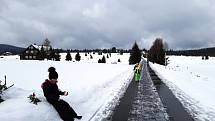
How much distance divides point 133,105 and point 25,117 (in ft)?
17.8

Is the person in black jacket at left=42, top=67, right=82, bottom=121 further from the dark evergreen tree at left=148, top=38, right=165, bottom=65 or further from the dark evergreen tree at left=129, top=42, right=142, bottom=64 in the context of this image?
the dark evergreen tree at left=148, top=38, right=165, bottom=65

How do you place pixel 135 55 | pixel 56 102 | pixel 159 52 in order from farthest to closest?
pixel 159 52
pixel 135 55
pixel 56 102

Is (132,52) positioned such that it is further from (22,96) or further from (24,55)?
(22,96)

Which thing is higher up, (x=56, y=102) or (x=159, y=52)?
(x=159, y=52)

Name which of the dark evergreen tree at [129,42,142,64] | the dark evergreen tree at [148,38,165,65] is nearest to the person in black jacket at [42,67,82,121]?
the dark evergreen tree at [129,42,142,64]

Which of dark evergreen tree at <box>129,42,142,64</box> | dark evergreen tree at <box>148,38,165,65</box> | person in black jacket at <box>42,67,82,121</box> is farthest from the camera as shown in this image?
dark evergreen tree at <box>148,38,165,65</box>

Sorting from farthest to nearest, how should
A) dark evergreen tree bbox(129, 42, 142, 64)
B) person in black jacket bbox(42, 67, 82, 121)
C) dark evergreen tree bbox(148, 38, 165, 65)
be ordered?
dark evergreen tree bbox(148, 38, 165, 65)
dark evergreen tree bbox(129, 42, 142, 64)
person in black jacket bbox(42, 67, 82, 121)

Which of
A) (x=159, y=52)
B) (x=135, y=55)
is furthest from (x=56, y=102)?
(x=159, y=52)

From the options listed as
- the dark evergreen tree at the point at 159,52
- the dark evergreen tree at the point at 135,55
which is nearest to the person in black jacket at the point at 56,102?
the dark evergreen tree at the point at 135,55

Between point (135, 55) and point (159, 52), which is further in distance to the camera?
point (159, 52)

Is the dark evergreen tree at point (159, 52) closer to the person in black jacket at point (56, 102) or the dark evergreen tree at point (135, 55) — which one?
the dark evergreen tree at point (135, 55)

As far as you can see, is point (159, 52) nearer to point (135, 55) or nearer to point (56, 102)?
point (135, 55)

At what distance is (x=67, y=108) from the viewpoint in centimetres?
902

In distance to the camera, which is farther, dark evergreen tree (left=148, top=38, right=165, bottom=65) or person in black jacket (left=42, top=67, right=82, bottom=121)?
dark evergreen tree (left=148, top=38, right=165, bottom=65)
